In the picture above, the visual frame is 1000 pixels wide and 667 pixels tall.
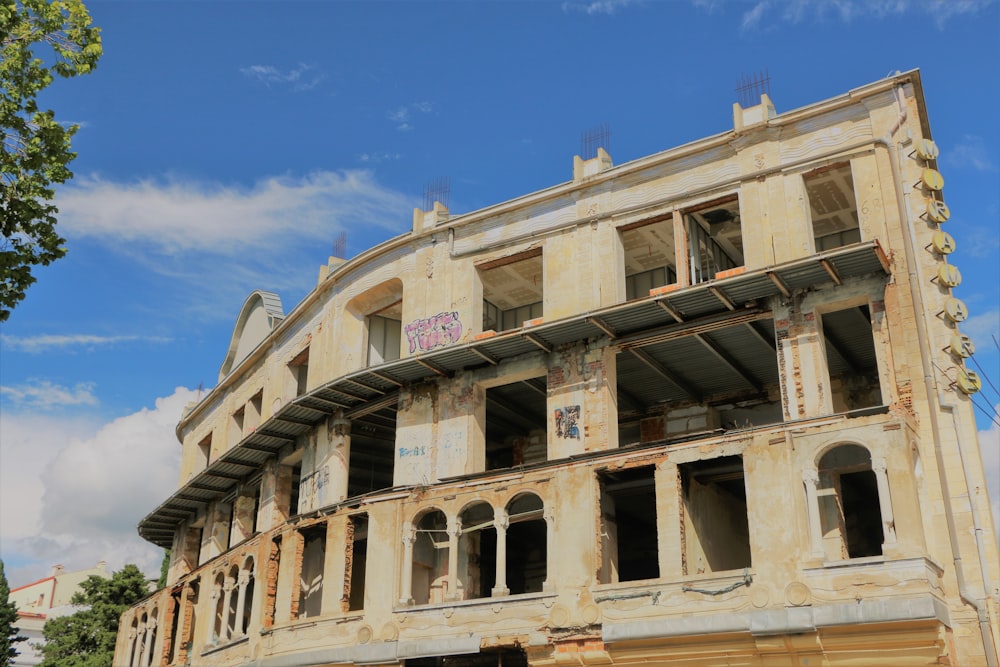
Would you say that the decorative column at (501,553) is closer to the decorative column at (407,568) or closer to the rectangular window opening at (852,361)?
the decorative column at (407,568)

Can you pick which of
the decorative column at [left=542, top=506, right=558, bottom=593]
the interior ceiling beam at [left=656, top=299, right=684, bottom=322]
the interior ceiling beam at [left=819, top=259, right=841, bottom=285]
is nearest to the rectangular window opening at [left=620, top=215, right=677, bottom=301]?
the interior ceiling beam at [left=656, top=299, right=684, bottom=322]

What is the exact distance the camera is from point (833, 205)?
27859 mm

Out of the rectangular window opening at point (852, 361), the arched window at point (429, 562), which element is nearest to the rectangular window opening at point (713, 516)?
the rectangular window opening at point (852, 361)

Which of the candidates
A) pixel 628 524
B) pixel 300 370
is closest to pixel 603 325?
pixel 628 524

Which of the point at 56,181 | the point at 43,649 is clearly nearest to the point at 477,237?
the point at 56,181

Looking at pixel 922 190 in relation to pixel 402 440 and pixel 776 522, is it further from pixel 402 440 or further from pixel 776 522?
pixel 402 440

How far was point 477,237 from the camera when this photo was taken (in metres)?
28.9

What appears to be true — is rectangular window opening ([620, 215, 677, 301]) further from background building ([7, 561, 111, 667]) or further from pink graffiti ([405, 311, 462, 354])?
background building ([7, 561, 111, 667])

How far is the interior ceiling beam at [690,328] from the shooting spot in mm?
23859

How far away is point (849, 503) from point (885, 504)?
11.3 m

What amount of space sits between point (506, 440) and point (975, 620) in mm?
16617

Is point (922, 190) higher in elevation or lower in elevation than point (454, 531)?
higher

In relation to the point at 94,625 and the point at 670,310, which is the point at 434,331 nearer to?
the point at 670,310

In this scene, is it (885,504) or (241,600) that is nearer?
(885,504)
